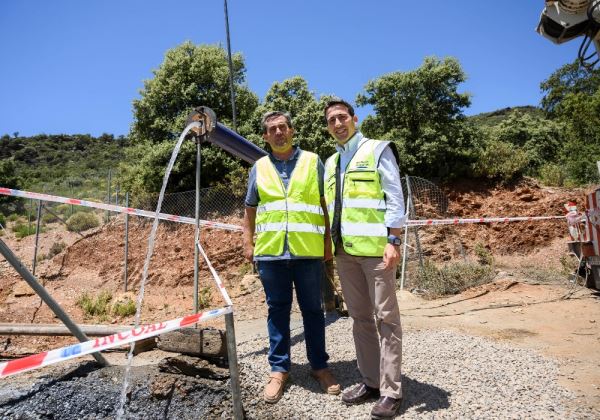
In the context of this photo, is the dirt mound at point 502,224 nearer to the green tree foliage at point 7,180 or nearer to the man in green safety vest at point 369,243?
the man in green safety vest at point 369,243

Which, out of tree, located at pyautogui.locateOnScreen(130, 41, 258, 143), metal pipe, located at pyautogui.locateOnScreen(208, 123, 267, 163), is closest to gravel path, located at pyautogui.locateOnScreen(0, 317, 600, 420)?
metal pipe, located at pyautogui.locateOnScreen(208, 123, 267, 163)

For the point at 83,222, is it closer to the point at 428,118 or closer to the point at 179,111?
the point at 179,111

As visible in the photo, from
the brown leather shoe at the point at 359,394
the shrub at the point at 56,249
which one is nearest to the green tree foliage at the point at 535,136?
the shrub at the point at 56,249

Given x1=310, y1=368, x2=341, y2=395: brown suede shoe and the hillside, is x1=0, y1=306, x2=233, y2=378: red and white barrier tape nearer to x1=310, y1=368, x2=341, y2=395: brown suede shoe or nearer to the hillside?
x1=310, y1=368, x2=341, y2=395: brown suede shoe

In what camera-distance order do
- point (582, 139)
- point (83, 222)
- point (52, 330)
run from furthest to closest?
point (582, 139), point (83, 222), point (52, 330)

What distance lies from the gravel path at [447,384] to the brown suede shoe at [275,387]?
0.05m

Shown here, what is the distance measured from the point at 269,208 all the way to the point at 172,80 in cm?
1331

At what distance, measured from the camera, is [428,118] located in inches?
574

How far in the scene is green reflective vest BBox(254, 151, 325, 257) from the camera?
3.10 meters

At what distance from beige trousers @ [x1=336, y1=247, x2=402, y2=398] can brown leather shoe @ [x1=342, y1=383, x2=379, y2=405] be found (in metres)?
0.04

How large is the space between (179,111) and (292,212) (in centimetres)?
1299

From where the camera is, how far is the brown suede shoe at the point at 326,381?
3.10 metres

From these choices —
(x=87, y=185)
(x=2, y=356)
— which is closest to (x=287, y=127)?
(x=2, y=356)

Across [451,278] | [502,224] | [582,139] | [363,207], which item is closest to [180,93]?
[451,278]
